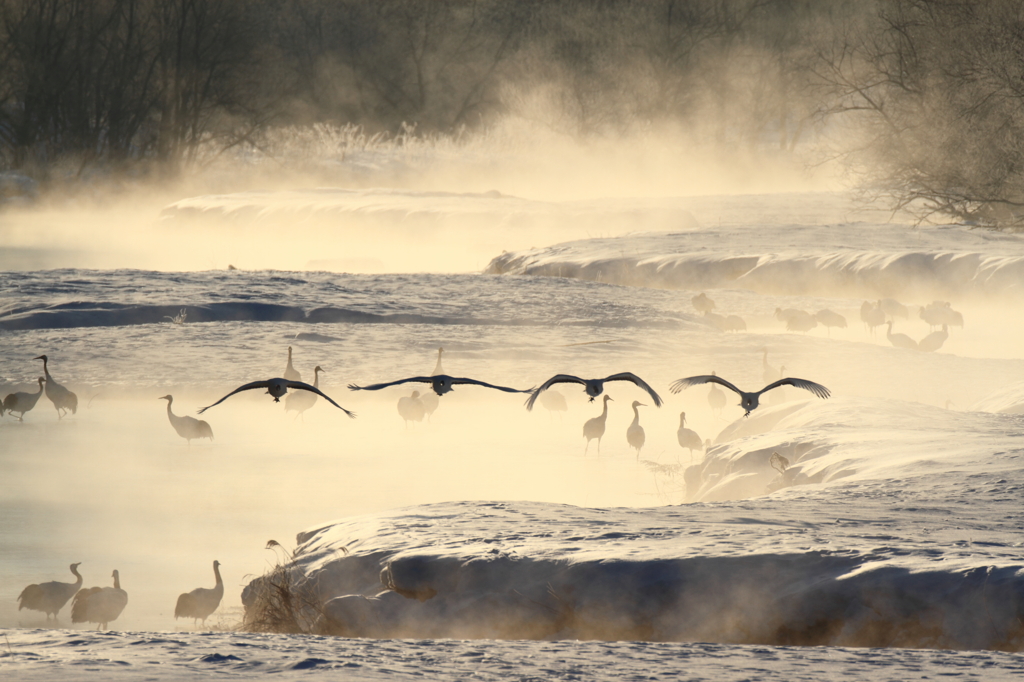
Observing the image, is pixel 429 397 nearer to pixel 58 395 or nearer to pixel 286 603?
pixel 58 395

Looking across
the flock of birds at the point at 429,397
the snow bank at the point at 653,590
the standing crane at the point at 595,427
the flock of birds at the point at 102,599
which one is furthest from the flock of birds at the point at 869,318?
the flock of birds at the point at 102,599

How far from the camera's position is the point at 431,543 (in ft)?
15.7

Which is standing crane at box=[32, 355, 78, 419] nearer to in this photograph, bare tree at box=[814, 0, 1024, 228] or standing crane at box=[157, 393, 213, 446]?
standing crane at box=[157, 393, 213, 446]

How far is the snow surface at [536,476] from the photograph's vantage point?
13.4 ft

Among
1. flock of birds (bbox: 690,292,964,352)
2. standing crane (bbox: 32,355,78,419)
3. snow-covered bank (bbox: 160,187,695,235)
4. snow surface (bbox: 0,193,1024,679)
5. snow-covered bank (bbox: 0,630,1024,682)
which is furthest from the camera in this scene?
snow-covered bank (bbox: 160,187,695,235)

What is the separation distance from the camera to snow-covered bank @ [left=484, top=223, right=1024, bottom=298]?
572 inches

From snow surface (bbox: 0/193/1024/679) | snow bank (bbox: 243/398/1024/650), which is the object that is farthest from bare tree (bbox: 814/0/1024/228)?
snow bank (bbox: 243/398/1024/650)

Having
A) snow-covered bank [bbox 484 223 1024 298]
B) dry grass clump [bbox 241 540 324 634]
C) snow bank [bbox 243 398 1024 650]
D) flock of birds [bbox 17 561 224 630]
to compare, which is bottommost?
flock of birds [bbox 17 561 224 630]

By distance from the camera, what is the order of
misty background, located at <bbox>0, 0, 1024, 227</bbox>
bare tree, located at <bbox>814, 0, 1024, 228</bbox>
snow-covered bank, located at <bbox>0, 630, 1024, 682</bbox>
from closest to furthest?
1. snow-covered bank, located at <bbox>0, 630, 1024, 682</bbox>
2. bare tree, located at <bbox>814, 0, 1024, 228</bbox>
3. misty background, located at <bbox>0, 0, 1024, 227</bbox>

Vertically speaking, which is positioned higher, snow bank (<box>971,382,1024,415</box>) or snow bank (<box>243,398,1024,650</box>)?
snow bank (<box>971,382,1024,415</box>)

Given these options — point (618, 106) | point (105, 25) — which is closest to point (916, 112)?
point (618, 106)

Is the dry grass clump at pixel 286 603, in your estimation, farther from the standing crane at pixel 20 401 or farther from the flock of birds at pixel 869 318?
the flock of birds at pixel 869 318

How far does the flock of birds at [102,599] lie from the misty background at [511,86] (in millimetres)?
14410

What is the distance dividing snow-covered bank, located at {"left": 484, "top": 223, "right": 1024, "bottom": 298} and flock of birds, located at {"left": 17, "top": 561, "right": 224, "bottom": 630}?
1050cm
